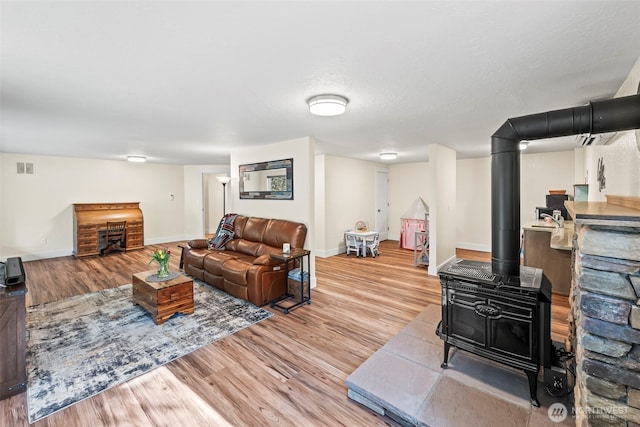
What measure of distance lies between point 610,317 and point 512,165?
3.66 feet

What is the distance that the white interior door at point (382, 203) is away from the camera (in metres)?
7.95

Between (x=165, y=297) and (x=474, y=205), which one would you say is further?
(x=474, y=205)

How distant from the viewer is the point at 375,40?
1.58 m

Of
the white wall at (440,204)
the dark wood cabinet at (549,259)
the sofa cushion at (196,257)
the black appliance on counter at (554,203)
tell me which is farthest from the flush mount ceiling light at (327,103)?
the black appliance on counter at (554,203)

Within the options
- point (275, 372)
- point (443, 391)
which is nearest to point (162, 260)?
point (275, 372)

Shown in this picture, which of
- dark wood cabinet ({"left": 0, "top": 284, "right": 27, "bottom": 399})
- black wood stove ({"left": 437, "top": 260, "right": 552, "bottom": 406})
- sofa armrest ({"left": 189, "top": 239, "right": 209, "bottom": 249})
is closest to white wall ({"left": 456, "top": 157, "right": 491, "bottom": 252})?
black wood stove ({"left": 437, "top": 260, "right": 552, "bottom": 406})

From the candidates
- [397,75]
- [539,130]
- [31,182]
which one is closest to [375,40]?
[397,75]

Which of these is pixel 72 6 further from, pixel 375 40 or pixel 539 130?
pixel 539 130

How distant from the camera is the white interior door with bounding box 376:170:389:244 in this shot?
7.95m

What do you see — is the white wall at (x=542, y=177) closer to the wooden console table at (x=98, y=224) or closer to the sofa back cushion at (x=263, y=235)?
the sofa back cushion at (x=263, y=235)

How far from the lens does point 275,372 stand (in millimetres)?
2281

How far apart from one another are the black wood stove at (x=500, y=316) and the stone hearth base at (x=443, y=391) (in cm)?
13

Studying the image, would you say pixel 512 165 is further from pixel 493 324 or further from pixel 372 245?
pixel 372 245

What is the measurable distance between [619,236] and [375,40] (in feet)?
5.14
